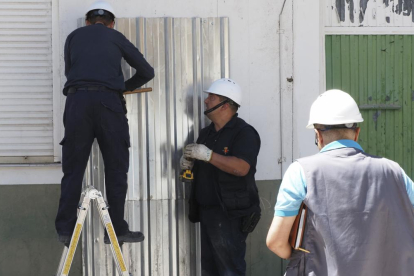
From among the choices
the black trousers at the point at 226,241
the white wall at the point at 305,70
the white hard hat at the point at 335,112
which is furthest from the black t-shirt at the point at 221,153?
the white hard hat at the point at 335,112

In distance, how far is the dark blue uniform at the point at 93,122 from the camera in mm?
4910

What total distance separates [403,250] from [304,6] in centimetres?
351

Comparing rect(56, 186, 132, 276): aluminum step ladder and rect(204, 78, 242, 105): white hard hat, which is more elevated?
rect(204, 78, 242, 105): white hard hat

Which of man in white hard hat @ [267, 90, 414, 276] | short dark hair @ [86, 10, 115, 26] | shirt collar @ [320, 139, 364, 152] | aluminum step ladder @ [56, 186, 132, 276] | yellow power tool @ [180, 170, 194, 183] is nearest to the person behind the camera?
man in white hard hat @ [267, 90, 414, 276]

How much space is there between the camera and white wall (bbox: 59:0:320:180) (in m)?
6.18

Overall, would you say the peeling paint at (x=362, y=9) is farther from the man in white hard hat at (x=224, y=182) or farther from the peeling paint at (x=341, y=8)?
the man in white hard hat at (x=224, y=182)

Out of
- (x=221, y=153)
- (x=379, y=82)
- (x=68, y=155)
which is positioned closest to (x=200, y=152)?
(x=221, y=153)

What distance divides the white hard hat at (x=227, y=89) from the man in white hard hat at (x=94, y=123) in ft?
3.09

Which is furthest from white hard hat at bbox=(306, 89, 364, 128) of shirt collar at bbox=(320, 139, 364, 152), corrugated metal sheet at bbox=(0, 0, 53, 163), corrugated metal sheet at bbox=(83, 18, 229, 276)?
corrugated metal sheet at bbox=(0, 0, 53, 163)

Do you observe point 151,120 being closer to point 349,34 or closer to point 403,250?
point 349,34

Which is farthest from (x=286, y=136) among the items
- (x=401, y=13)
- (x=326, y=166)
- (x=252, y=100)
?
(x=326, y=166)

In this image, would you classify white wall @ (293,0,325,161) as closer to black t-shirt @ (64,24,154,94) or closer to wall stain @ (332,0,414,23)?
wall stain @ (332,0,414,23)

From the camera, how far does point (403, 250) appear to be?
3.26 meters

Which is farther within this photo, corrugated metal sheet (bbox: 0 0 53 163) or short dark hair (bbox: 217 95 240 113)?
corrugated metal sheet (bbox: 0 0 53 163)
